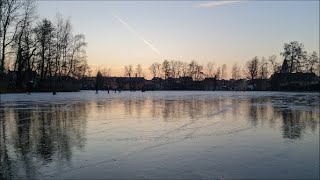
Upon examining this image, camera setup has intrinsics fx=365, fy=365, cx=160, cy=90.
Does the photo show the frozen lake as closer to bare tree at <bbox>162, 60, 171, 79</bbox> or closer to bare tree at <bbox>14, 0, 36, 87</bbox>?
bare tree at <bbox>14, 0, 36, 87</bbox>

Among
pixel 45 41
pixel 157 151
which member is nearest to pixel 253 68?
pixel 45 41

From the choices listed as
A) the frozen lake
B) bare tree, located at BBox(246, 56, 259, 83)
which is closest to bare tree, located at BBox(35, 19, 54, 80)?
the frozen lake

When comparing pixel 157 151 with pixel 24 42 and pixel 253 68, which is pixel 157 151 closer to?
pixel 24 42

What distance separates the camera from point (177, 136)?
10.8 m

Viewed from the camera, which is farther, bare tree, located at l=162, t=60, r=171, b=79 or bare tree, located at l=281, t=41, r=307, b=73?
bare tree, located at l=162, t=60, r=171, b=79

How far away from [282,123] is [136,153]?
332 inches

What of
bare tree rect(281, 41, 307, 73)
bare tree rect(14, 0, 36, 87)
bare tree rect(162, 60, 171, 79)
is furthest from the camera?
bare tree rect(162, 60, 171, 79)

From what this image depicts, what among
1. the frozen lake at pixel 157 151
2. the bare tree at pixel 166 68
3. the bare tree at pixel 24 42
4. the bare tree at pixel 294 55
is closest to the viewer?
the frozen lake at pixel 157 151

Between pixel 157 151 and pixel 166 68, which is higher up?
pixel 166 68

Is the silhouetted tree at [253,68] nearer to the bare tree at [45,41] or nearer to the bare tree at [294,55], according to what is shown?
the bare tree at [294,55]

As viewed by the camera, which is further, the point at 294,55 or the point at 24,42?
the point at 294,55

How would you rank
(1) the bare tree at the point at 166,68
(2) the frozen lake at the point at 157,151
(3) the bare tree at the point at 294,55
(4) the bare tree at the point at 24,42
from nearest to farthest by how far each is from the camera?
(2) the frozen lake at the point at 157,151, (4) the bare tree at the point at 24,42, (3) the bare tree at the point at 294,55, (1) the bare tree at the point at 166,68

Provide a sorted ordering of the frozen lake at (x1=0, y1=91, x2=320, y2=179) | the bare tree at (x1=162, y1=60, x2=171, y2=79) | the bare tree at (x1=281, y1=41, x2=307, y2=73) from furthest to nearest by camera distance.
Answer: the bare tree at (x1=162, y1=60, x2=171, y2=79)
the bare tree at (x1=281, y1=41, x2=307, y2=73)
the frozen lake at (x1=0, y1=91, x2=320, y2=179)

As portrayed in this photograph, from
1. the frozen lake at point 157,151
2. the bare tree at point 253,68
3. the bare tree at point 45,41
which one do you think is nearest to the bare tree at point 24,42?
the bare tree at point 45,41
